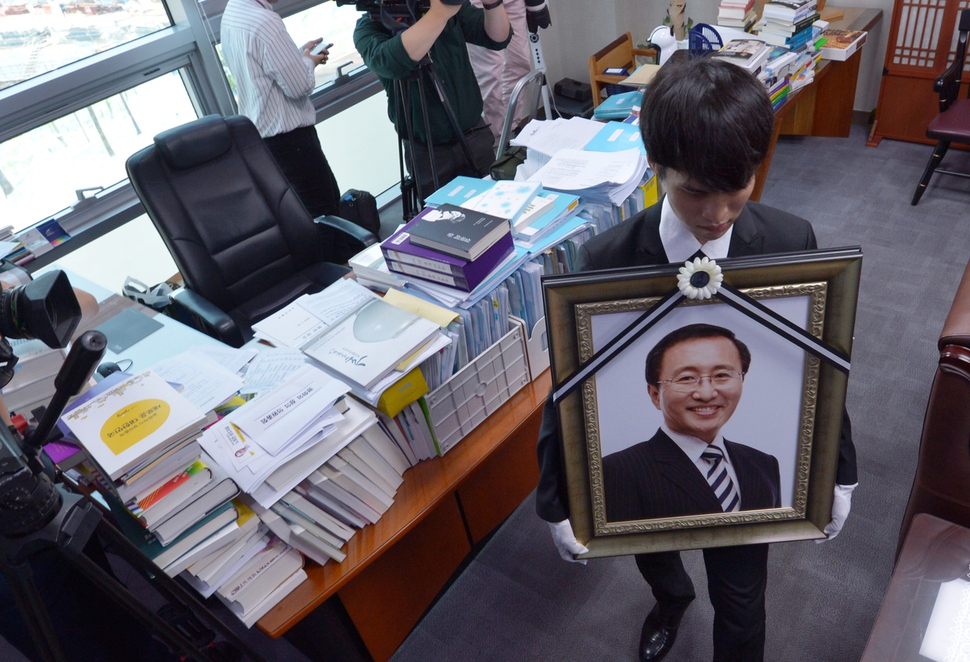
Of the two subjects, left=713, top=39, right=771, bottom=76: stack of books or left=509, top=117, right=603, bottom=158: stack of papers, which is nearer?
left=509, top=117, right=603, bottom=158: stack of papers

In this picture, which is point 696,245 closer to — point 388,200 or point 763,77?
point 763,77

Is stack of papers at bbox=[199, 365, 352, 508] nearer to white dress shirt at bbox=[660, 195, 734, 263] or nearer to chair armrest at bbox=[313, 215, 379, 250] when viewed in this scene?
white dress shirt at bbox=[660, 195, 734, 263]

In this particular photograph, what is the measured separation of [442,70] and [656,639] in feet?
6.97

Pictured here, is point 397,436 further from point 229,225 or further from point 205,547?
point 229,225

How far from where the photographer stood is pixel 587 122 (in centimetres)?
227

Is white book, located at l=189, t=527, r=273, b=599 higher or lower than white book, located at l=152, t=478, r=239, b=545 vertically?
lower

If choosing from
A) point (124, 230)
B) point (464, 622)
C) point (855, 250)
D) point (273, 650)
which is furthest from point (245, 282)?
point (855, 250)

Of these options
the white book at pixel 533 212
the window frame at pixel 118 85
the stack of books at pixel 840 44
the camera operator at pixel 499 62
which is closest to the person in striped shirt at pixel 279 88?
the window frame at pixel 118 85

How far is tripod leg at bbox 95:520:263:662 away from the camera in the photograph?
1.12 metres

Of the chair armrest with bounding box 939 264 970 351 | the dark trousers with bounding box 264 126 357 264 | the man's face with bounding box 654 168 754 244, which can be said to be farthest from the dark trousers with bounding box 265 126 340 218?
the chair armrest with bounding box 939 264 970 351

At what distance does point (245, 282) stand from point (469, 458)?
1.26 m

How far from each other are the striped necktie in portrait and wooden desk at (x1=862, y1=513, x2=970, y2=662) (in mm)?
373

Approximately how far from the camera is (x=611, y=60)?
3854 mm

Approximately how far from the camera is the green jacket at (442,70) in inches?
95.6
